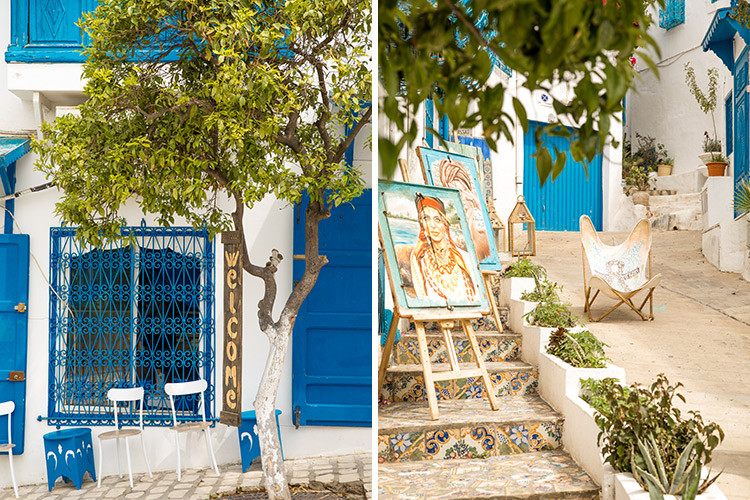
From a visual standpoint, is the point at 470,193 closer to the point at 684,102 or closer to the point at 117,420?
the point at 684,102

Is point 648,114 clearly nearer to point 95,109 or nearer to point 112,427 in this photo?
point 95,109

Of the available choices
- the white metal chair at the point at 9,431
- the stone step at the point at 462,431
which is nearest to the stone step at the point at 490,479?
the stone step at the point at 462,431

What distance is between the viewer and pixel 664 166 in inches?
105

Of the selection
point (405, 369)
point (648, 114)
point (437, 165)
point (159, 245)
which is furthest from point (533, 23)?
point (159, 245)

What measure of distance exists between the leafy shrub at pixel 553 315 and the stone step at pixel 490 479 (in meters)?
0.77

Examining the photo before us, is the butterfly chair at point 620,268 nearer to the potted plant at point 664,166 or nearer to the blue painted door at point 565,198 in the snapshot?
the blue painted door at point 565,198

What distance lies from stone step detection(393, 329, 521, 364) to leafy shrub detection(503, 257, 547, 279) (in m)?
0.39

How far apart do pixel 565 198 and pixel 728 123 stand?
27.1 inches

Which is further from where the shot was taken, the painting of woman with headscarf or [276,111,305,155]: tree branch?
[276,111,305,155]: tree branch

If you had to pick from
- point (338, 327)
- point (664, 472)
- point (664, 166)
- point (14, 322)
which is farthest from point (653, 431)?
point (14, 322)

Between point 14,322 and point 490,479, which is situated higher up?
point 14,322

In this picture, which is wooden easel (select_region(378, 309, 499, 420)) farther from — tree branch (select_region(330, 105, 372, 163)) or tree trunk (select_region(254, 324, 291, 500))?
tree branch (select_region(330, 105, 372, 163))

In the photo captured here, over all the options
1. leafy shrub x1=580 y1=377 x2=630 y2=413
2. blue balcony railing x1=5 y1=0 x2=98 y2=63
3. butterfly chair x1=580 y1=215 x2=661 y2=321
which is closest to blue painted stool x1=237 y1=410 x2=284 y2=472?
leafy shrub x1=580 y1=377 x2=630 y2=413

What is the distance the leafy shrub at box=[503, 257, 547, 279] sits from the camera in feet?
12.4
